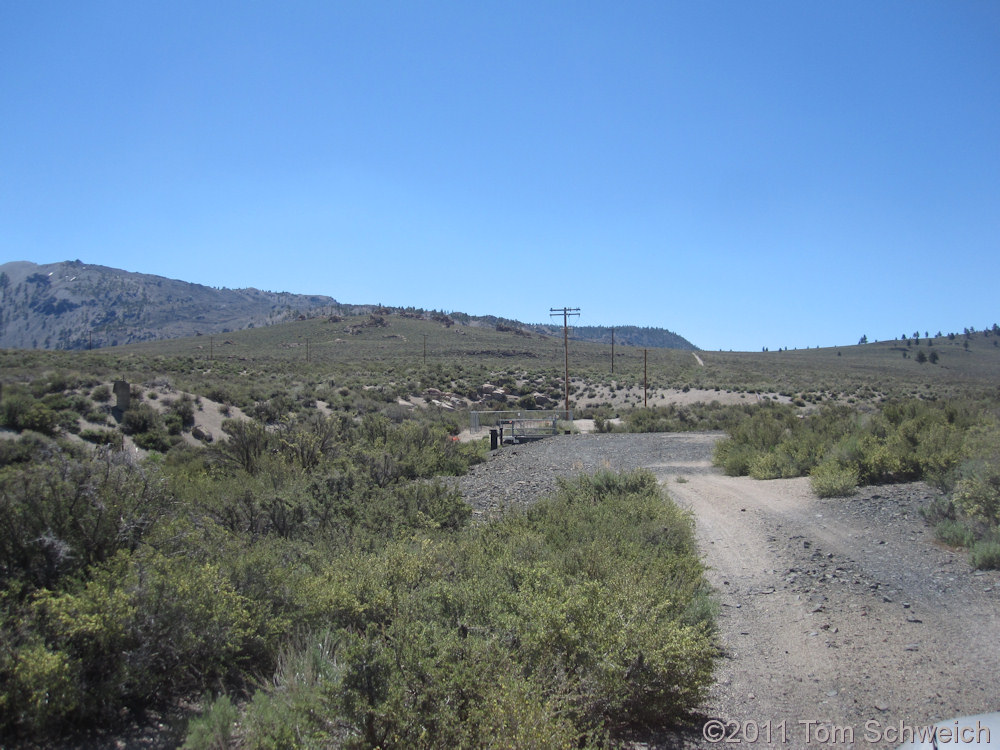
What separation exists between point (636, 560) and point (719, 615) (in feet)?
3.54

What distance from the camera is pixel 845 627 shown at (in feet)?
21.9

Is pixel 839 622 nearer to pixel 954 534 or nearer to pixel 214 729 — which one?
pixel 954 534

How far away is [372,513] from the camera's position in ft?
30.6

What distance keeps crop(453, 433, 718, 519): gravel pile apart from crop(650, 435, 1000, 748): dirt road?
4.26 meters

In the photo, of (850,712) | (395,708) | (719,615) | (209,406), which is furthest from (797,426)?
(209,406)

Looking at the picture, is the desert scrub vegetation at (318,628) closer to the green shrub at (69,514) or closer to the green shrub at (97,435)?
the green shrub at (69,514)

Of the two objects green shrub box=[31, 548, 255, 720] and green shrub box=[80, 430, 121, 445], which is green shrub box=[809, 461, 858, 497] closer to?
green shrub box=[31, 548, 255, 720]

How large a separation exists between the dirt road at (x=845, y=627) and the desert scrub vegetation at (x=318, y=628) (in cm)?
65

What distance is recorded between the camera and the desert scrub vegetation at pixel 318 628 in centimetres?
390

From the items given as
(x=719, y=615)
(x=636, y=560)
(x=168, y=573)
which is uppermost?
(x=168, y=573)

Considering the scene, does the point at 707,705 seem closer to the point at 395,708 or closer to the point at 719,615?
the point at 719,615

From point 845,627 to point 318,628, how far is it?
17.3 feet

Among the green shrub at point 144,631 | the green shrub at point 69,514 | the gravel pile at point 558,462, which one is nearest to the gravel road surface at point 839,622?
the gravel pile at point 558,462

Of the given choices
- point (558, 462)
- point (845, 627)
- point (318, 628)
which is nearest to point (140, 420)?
point (558, 462)
